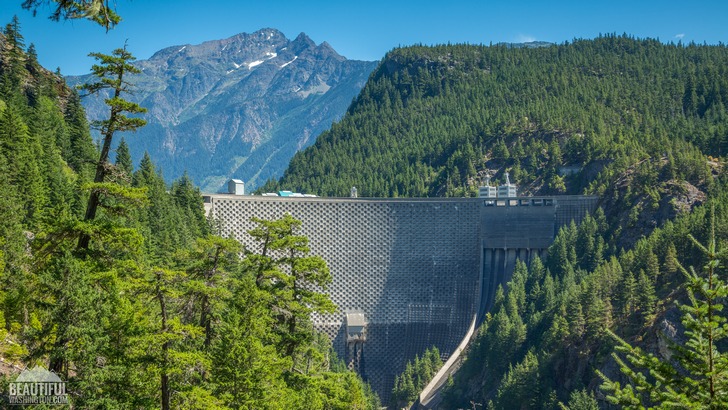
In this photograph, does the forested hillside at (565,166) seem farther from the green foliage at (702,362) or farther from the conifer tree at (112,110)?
the conifer tree at (112,110)

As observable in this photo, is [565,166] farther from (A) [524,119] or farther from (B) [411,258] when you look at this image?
(B) [411,258]

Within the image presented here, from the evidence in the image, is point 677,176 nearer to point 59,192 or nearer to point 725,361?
point 59,192

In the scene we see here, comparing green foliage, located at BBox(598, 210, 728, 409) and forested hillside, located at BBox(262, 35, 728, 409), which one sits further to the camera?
forested hillside, located at BBox(262, 35, 728, 409)

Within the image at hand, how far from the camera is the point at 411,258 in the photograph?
77312 millimetres

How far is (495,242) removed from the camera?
7731cm

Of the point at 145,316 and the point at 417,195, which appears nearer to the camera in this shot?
the point at 145,316

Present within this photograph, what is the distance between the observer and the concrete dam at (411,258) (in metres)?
75.5

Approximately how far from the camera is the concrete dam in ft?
248

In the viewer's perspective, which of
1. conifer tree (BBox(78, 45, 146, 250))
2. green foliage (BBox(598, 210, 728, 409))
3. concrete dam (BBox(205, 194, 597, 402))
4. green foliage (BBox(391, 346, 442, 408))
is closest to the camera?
green foliage (BBox(598, 210, 728, 409))

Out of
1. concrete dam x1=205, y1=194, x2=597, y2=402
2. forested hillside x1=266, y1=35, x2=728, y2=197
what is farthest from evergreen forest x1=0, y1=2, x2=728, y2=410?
concrete dam x1=205, y1=194, x2=597, y2=402

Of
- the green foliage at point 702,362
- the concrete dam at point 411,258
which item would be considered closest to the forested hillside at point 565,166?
the green foliage at point 702,362

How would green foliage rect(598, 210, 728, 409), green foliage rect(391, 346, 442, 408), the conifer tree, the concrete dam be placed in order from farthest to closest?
the concrete dam < green foliage rect(391, 346, 442, 408) < the conifer tree < green foliage rect(598, 210, 728, 409)

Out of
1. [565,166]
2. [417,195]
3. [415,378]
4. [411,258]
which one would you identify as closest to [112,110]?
[415,378]

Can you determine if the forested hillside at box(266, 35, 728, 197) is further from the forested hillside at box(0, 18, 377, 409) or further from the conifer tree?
the conifer tree
